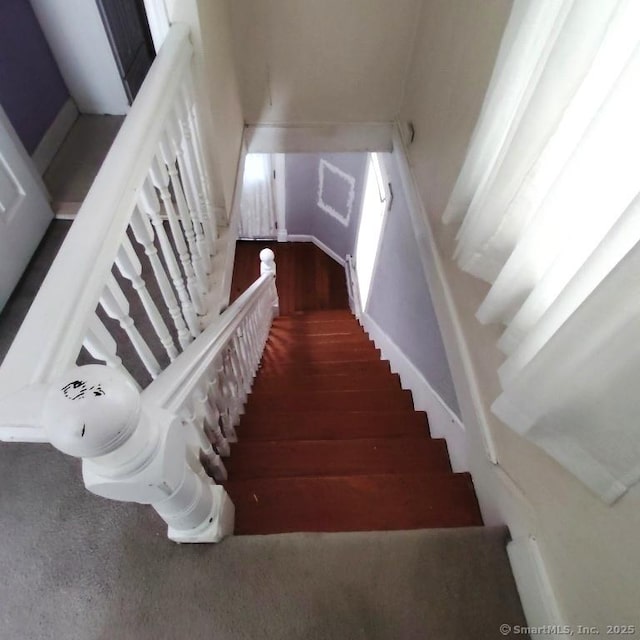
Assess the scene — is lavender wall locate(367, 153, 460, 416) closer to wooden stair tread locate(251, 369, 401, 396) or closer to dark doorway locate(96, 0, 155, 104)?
wooden stair tread locate(251, 369, 401, 396)

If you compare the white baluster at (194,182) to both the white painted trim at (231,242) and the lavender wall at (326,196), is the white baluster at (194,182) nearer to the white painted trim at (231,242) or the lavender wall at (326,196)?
the white painted trim at (231,242)

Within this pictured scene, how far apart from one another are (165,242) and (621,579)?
1.31 m

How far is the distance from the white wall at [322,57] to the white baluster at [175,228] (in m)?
1.11

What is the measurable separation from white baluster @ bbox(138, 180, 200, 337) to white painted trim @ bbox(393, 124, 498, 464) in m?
0.91

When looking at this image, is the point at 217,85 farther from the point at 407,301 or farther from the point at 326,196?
the point at 326,196

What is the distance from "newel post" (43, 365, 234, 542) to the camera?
550 mm

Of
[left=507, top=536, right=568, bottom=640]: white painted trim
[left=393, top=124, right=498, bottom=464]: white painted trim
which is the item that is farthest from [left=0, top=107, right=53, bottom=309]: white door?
[left=507, top=536, right=568, bottom=640]: white painted trim

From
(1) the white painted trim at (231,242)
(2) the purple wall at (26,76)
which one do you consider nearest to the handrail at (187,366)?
(1) the white painted trim at (231,242)

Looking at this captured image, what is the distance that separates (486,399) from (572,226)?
67cm

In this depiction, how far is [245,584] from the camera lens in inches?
43.1

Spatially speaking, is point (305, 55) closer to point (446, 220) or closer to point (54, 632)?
point (446, 220)

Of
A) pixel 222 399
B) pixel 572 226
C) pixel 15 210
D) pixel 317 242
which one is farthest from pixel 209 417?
pixel 317 242

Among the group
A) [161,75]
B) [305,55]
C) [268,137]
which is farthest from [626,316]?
[268,137]

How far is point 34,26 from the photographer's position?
8.13 feet
